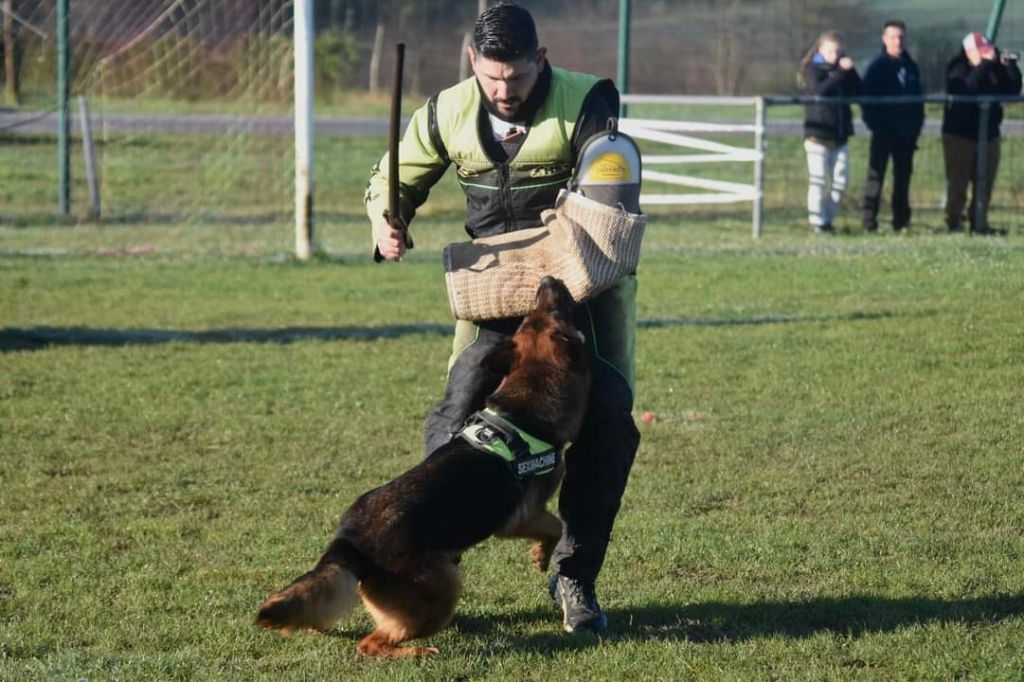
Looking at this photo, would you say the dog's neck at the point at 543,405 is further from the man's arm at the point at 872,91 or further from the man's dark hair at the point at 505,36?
the man's arm at the point at 872,91

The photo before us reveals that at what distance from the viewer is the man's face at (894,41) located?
51.5ft

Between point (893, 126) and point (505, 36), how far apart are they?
1196cm

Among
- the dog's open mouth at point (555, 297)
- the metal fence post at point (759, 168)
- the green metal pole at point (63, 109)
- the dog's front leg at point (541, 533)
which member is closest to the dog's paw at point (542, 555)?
the dog's front leg at point (541, 533)

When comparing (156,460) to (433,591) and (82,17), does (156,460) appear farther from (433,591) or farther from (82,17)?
(82,17)

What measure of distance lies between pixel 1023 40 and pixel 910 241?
5.86 meters

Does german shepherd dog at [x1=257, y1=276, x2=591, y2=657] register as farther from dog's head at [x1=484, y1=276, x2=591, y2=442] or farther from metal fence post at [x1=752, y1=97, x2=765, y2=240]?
metal fence post at [x1=752, y1=97, x2=765, y2=240]

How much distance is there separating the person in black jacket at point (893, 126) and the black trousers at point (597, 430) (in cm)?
1149

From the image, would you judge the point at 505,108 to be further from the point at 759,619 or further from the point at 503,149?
the point at 759,619

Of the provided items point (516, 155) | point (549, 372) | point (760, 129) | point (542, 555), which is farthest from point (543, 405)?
point (760, 129)

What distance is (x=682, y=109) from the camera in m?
25.4

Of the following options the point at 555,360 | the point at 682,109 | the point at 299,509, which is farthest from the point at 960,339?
the point at 682,109

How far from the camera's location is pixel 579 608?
4.59 metres

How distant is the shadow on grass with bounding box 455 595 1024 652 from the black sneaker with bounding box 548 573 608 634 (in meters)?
0.04

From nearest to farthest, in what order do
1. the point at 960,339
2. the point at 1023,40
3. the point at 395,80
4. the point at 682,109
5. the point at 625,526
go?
the point at 395,80
the point at 625,526
the point at 960,339
the point at 1023,40
the point at 682,109
